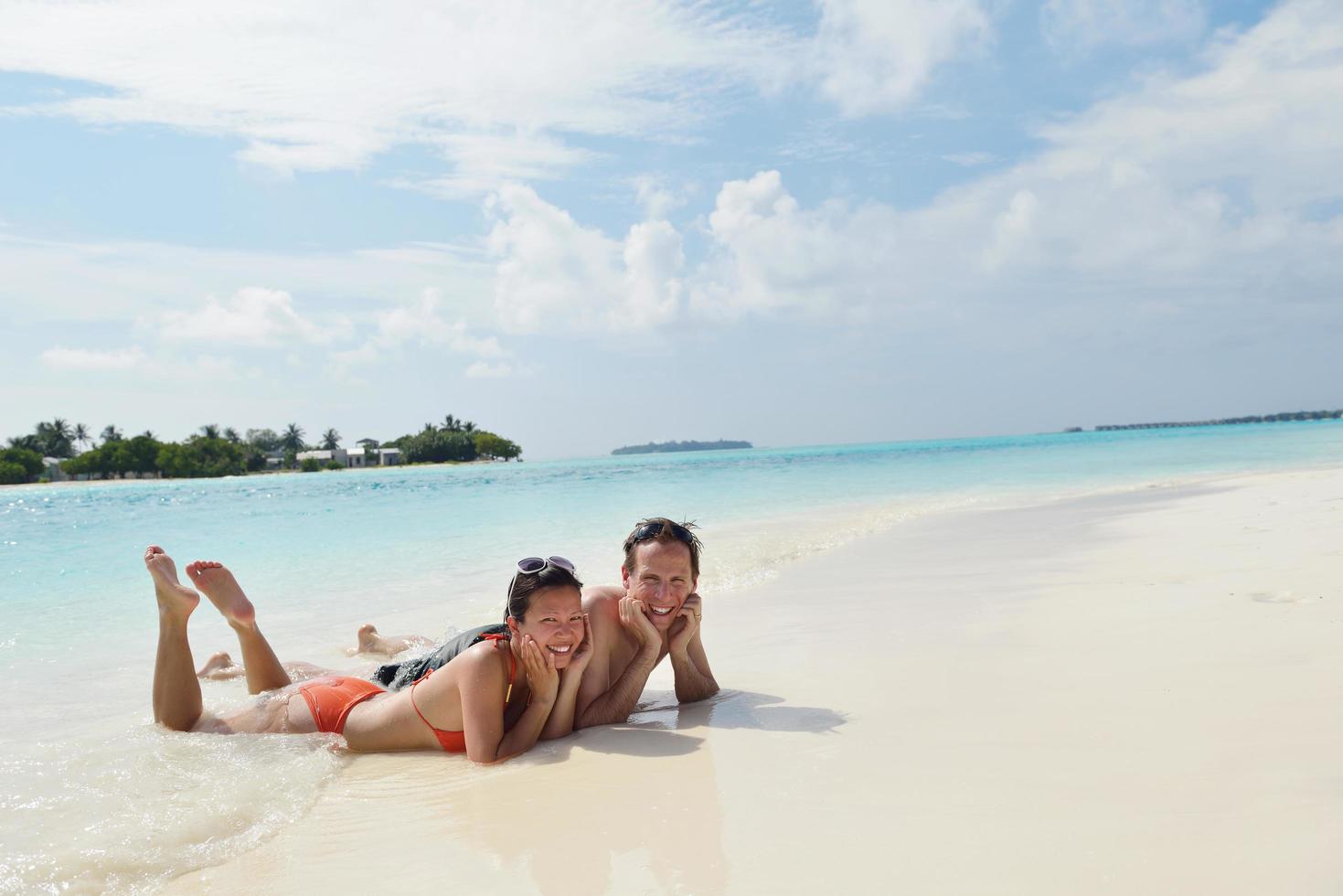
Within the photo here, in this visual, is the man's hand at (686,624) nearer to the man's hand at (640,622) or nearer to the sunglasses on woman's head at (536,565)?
the man's hand at (640,622)

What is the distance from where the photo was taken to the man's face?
14.5 ft

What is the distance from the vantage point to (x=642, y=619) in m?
4.41

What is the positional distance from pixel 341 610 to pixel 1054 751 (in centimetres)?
766

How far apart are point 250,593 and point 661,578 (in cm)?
825

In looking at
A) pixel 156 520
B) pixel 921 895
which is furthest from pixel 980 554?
pixel 156 520

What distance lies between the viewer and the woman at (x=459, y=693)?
4.04m

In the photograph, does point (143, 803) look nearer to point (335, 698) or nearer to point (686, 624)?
point (335, 698)

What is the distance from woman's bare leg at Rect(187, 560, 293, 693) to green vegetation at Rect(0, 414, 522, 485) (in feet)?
337

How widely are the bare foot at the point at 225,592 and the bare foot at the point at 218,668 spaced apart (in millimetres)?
1641

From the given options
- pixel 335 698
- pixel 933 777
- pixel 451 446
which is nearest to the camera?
pixel 933 777

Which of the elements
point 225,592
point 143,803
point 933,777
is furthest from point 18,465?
point 933,777

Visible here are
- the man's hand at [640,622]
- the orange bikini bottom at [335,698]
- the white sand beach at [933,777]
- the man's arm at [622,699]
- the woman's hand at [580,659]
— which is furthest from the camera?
the orange bikini bottom at [335,698]

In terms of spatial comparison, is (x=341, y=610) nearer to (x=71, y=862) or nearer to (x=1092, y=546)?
(x=71, y=862)

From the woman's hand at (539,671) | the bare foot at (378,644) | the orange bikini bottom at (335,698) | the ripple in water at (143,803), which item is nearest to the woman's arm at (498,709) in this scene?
the woman's hand at (539,671)
